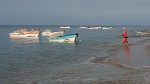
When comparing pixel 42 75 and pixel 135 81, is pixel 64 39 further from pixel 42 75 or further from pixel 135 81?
pixel 135 81

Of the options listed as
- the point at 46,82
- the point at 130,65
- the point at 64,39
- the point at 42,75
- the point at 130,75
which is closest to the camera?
the point at 46,82

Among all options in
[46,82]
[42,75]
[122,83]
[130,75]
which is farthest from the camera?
[42,75]

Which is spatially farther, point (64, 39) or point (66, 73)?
point (64, 39)

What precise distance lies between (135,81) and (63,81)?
335 cm

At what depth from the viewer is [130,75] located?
16.4m

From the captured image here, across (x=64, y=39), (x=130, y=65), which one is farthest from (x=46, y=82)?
(x=64, y=39)

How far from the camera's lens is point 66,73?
59.4 ft

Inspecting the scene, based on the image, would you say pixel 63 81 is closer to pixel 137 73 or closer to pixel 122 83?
pixel 122 83

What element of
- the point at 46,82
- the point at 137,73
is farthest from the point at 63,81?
the point at 137,73

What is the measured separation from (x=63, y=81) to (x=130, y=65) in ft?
20.3

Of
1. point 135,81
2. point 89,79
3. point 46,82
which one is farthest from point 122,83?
point 46,82

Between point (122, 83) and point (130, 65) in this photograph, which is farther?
point (130, 65)

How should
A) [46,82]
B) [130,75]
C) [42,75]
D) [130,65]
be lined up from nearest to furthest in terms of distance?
1. [46,82]
2. [130,75]
3. [42,75]
4. [130,65]

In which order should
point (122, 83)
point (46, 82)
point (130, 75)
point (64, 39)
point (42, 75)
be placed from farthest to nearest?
point (64, 39) → point (42, 75) → point (130, 75) → point (46, 82) → point (122, 83)
